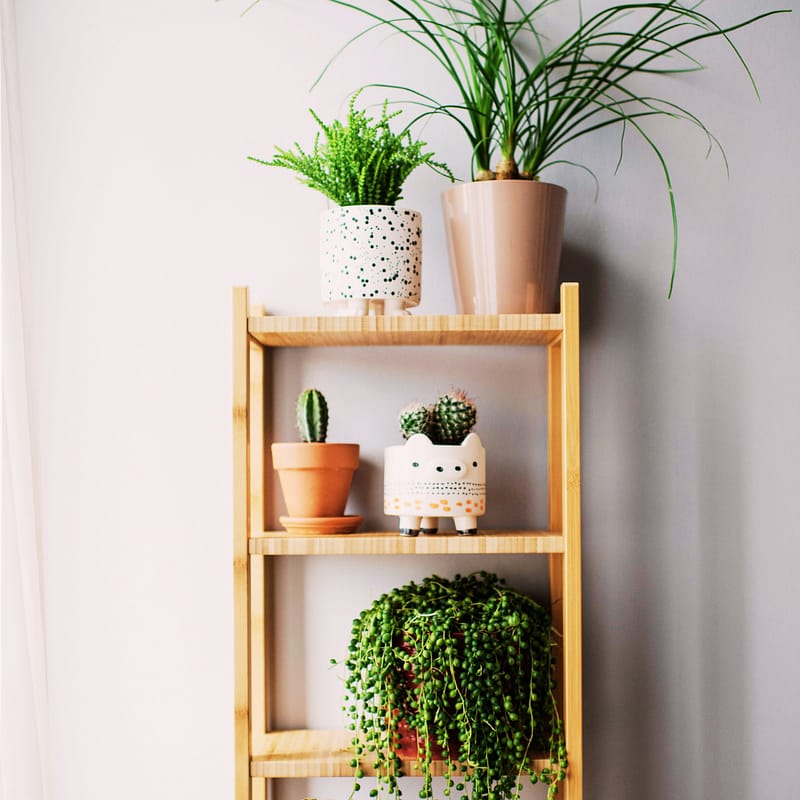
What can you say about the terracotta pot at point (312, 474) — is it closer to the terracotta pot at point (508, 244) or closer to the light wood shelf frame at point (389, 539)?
the light wood shelf frame at point (389, 539)

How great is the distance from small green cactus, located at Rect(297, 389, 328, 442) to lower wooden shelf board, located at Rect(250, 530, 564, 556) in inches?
6.4

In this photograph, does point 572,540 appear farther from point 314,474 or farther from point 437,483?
point 314,474

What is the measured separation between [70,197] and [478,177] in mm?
703

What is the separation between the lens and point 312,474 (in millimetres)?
1344

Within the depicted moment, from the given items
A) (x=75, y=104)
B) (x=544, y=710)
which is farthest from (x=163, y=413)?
(x=544, y=710)

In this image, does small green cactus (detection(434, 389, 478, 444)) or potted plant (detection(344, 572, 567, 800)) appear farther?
small green cactus (detection(434, 389, 478, 444))

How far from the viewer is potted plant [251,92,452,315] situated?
1.29m

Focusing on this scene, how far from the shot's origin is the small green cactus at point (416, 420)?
1.35 m

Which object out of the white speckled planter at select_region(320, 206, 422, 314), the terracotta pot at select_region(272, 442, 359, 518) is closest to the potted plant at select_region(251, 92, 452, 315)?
the white speckled planter at select_region(320, 206, 422, 314)

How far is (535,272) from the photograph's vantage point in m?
1.34

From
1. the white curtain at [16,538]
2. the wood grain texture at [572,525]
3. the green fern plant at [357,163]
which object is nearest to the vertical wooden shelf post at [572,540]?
the wood grain texture at [572,525]

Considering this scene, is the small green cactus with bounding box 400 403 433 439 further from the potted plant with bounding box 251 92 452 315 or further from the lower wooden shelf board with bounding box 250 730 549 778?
the lower wooden shelf board with bounding box 250 730 549 778

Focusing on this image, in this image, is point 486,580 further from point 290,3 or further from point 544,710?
point 290,3

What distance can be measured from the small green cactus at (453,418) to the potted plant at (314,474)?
14 cm
